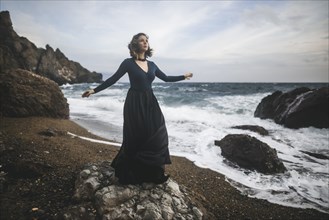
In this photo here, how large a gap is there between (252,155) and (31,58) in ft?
203

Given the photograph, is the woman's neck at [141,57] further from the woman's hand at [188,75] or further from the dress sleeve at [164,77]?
the woman's hand at [188,75]

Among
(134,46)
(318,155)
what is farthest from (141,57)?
(318,155)

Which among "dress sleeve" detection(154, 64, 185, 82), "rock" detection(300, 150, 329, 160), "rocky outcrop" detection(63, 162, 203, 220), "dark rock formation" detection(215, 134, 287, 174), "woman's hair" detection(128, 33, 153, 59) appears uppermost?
"woman's hair" detection(128, 33, 153, 59)

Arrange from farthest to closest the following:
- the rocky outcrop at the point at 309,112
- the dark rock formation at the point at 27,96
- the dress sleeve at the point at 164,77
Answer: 1. the rocky outcrop at the point at 309,112
2. the dark rock formation at the point at 27,96
3. the dress sleeve at the point at 164,77

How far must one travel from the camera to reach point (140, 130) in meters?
3.13

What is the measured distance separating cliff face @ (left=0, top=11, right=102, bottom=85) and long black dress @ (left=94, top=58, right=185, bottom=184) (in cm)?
3561

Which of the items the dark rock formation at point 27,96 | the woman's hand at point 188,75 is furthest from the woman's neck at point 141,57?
the dark rock formation at point 27,96

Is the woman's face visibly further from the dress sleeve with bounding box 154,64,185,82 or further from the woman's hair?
the dress sleeve with bounding box 154,64,185,82

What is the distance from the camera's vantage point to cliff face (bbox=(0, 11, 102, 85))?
45.5 meters

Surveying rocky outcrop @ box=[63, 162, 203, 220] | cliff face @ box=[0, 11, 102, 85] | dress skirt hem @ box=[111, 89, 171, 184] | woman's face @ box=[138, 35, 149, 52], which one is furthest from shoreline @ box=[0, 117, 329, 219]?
cliff face @ box=[0, 11, 102, 85]

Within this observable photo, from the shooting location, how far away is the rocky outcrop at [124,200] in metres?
2.71

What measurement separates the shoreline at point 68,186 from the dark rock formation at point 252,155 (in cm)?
126

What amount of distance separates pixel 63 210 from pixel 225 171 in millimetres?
4503

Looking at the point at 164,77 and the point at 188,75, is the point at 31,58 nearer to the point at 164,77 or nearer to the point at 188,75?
the point at 164,77
